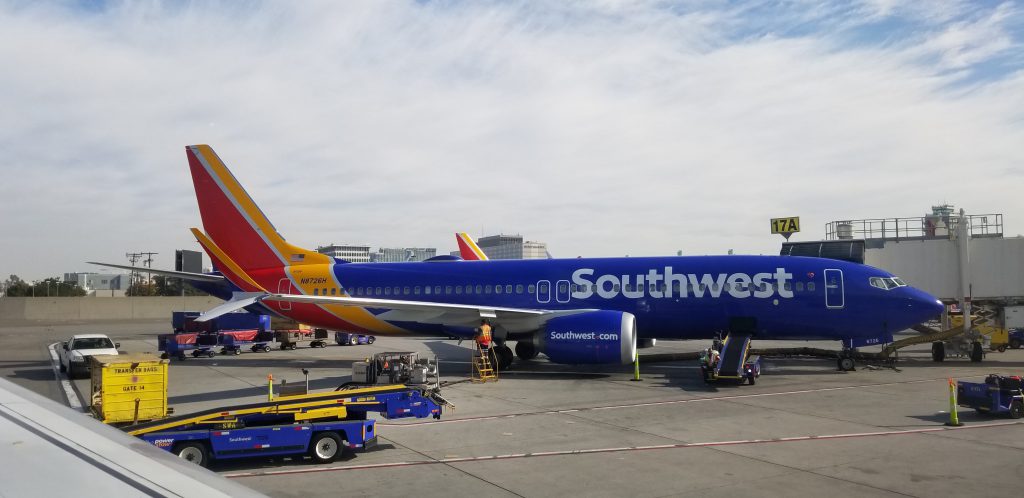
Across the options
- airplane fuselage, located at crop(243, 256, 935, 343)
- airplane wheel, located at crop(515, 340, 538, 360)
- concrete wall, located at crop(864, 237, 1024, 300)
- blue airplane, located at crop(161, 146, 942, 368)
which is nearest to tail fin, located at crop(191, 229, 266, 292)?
blue airplane, located at crop(161, 146, 942, 368)

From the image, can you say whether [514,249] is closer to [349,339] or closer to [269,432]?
[349,339]

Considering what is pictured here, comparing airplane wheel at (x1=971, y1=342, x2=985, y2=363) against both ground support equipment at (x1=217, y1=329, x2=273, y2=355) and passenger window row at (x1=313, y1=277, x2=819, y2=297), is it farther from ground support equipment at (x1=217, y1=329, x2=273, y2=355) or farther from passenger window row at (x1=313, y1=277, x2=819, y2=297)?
ground support equipment at (x1=217, y1=329, x2=273, y2=355)

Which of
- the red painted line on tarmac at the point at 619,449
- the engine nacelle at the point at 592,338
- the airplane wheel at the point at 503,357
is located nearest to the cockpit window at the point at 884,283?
the engine nacelle at the point at 592,338

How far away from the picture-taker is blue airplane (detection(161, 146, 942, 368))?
21.3 meters

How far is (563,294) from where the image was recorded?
78.4ft

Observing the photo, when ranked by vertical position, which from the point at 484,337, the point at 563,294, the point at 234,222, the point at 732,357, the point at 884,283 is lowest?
the point at 732,357

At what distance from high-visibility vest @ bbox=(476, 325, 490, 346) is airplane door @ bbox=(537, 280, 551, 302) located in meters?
2.91

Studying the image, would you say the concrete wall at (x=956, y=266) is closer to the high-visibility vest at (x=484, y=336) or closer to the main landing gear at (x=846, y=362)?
the main landing gear at (x=846, y=362)

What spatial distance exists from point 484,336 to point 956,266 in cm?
1931

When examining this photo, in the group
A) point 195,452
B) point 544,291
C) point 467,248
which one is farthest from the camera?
point 467,248

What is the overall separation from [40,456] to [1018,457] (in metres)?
13.0

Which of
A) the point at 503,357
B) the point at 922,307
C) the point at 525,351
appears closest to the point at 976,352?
the point at 922,307

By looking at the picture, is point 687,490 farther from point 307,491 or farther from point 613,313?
point 613,313

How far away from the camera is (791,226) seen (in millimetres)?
41062
